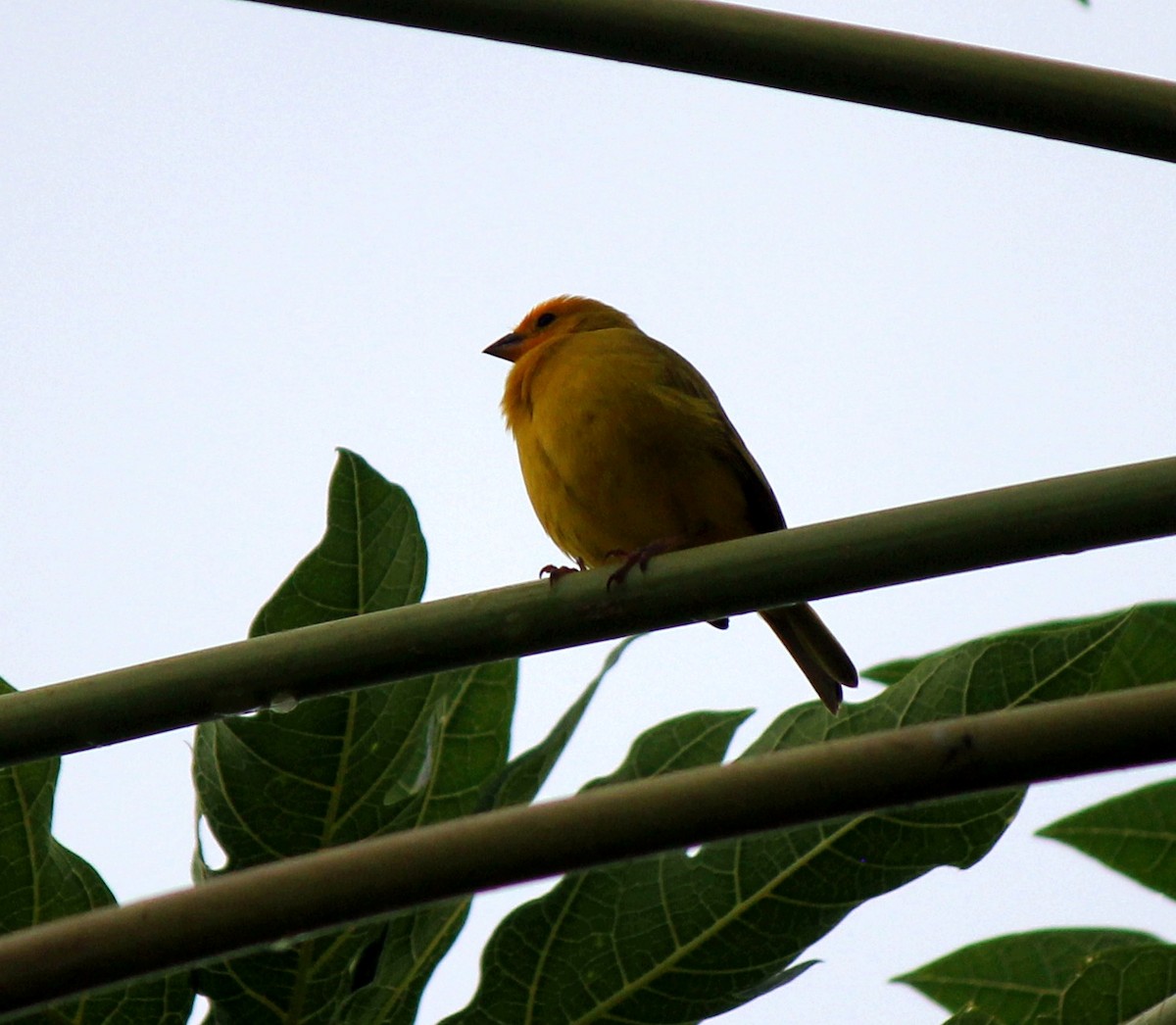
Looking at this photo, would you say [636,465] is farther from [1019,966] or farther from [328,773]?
[328,773]

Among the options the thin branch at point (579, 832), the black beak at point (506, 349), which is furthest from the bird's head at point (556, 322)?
the thin branch at point (579, 832)

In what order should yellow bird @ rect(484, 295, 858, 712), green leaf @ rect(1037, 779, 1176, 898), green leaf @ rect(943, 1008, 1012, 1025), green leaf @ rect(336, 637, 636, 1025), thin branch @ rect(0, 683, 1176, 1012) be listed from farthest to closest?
yellow bird @ rect(484, 295, 858, 712) < green leaf @ rect(1037, 779, 1176, 898) < green leaf @ rect(336, 637, 636, 1025) < green leaf @ rect(943, 1008, 1012, 1025) < thin branch @ rect(0, 683, 1176, 1012)

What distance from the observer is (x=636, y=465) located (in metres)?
3.73

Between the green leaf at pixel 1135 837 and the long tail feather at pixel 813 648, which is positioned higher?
the long tail feather at pixel 813 648

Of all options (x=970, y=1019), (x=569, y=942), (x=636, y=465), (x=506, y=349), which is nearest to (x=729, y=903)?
(x=569, y=942)

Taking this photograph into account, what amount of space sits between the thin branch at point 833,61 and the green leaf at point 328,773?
615mm

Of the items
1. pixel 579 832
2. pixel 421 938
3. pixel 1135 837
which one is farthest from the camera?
pixel 1135 837

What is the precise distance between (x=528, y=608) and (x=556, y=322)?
3.69 m

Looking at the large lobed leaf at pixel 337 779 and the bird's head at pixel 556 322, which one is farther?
the bird's head at pixel 556 322

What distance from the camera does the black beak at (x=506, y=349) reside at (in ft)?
16.5

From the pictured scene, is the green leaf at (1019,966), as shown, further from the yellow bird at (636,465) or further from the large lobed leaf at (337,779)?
the yellow bird at (636,465)

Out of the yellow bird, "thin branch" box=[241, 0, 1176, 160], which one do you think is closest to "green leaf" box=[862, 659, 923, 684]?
"thin branch" box=[241, 0, 1176, 160]

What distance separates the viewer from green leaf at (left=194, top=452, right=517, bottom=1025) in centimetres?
188

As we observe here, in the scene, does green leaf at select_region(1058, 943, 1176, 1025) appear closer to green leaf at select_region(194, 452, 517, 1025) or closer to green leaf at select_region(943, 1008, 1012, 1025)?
green leaf at select_region(943, 1008, 1012, 1025)
